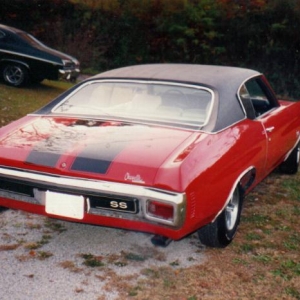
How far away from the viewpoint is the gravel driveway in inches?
137

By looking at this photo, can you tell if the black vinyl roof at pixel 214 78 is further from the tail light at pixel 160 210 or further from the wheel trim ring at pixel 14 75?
the wheel trim ring at pixel 14 75

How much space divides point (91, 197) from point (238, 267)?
1161 mm

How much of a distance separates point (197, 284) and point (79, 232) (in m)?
1.22

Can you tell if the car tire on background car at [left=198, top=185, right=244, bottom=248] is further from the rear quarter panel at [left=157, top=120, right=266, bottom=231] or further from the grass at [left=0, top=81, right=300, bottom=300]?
the rear quarter panel at [left=157, top=120, right=266, bottom=231]

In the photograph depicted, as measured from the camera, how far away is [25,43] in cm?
1224

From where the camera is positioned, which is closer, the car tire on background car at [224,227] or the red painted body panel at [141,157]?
the red painted body panel at [141,157]

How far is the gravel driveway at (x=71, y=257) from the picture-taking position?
347cm

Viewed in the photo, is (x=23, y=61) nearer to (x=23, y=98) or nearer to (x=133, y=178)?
(x=23, y=98)

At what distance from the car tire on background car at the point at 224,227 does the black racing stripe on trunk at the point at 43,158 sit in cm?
120

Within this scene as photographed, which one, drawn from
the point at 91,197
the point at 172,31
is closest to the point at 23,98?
the point at 91,197

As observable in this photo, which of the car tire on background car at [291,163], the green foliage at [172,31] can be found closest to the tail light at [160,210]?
the car tire on background car at [291,163]

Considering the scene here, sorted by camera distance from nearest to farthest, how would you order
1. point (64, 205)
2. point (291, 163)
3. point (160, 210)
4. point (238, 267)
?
1. point (160, 210)
2. point (64, 205)
3. point (238, 267)
4. point (291, 163)

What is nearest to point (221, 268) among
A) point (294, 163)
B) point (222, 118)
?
point (222, 118)

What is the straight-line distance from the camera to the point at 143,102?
4.52 meters
